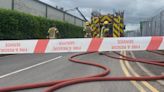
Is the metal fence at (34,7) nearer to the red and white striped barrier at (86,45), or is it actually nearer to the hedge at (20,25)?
the hedge at (20,25)

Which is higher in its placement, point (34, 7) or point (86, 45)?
point (34, 7)

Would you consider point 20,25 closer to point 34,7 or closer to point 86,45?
point 34,7

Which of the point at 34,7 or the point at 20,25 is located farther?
the point at 34,7

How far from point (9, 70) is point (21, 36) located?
16801 millimetres

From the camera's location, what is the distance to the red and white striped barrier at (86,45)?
43.7ft

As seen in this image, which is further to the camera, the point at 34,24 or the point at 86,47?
the point at 34,24

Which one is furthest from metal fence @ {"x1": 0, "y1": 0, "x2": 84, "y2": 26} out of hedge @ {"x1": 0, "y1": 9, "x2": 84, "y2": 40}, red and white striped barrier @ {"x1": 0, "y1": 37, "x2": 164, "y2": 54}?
red and white striped barrier @ {"x1": 0, "y1": 37, "x2": 164, "y2": 54}

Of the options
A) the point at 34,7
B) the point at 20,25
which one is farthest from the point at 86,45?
the point at 34,7

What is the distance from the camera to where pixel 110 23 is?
98.4 feet

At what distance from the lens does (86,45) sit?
43.5 ft

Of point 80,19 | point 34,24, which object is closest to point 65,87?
point 34,24

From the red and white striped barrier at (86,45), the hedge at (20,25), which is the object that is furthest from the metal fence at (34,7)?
the red and white striped barrier at (86,45)

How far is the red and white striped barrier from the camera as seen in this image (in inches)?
524

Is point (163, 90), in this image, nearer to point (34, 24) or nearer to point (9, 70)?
point (9, 70)
